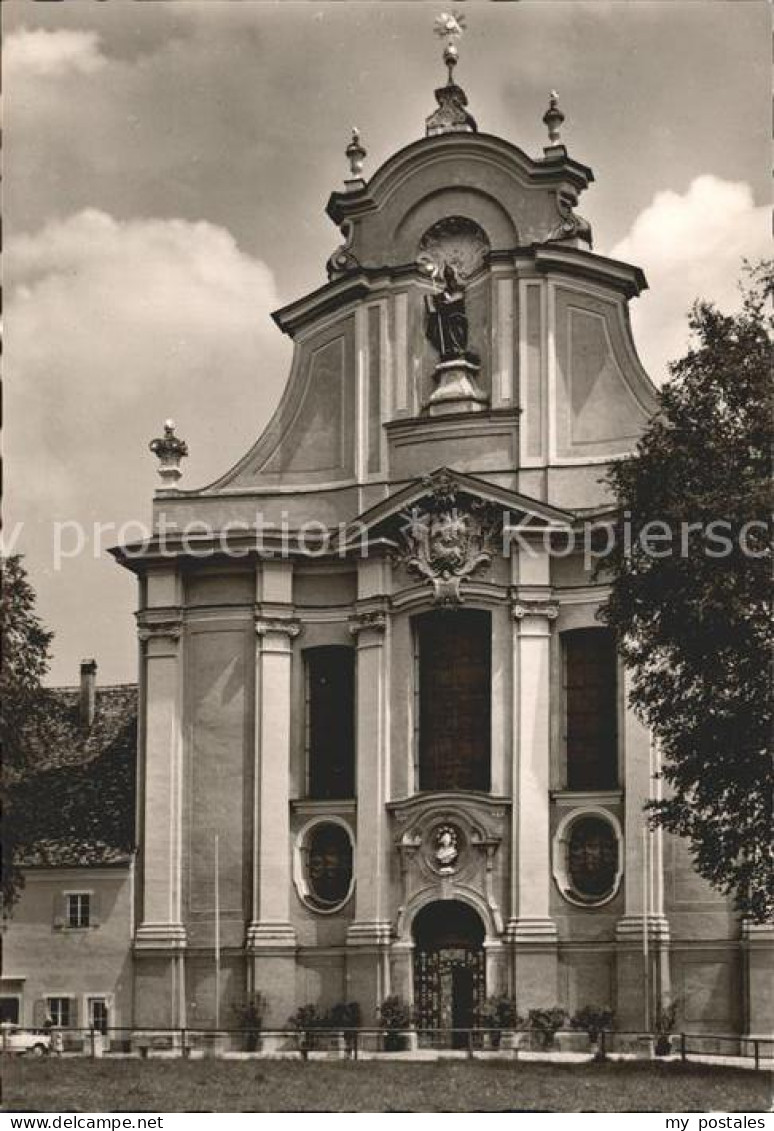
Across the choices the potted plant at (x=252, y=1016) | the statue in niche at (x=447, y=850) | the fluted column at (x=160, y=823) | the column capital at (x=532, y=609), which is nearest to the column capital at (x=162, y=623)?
the fluted column at (x=160, y=823)

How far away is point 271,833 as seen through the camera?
128 feet

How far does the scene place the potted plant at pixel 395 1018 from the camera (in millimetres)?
36688

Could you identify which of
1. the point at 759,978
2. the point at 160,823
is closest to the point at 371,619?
Result: the point at 160,823

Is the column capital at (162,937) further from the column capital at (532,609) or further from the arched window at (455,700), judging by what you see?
the column capital at (532,609)

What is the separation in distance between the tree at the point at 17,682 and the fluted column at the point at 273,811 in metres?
5.62

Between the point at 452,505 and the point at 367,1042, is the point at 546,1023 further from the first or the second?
the point at 452,505

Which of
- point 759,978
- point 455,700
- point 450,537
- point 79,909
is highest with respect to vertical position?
point 450,537

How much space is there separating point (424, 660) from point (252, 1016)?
7.28 m

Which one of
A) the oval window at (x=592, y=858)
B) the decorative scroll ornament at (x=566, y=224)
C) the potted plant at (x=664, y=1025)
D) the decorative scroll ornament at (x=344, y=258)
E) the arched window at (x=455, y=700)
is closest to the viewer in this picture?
the potted plant at (x=664, y=1025)

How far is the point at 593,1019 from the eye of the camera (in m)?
36.6

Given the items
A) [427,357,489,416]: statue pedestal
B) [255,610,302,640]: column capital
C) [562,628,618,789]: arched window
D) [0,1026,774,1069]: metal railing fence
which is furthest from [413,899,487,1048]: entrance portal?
[427,357,489,416]: statue pedestal

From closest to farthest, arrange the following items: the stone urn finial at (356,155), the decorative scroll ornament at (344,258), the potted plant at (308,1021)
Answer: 1. the potted plant at (308,1021)
2. the decorative scroll ornament at (344,258)
3. the stone urn finial at (356,155)

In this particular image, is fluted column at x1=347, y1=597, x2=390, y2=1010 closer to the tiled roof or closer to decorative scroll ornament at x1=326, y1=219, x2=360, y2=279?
the tiled roof

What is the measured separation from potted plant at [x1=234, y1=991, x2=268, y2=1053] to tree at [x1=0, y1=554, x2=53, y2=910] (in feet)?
18.6
